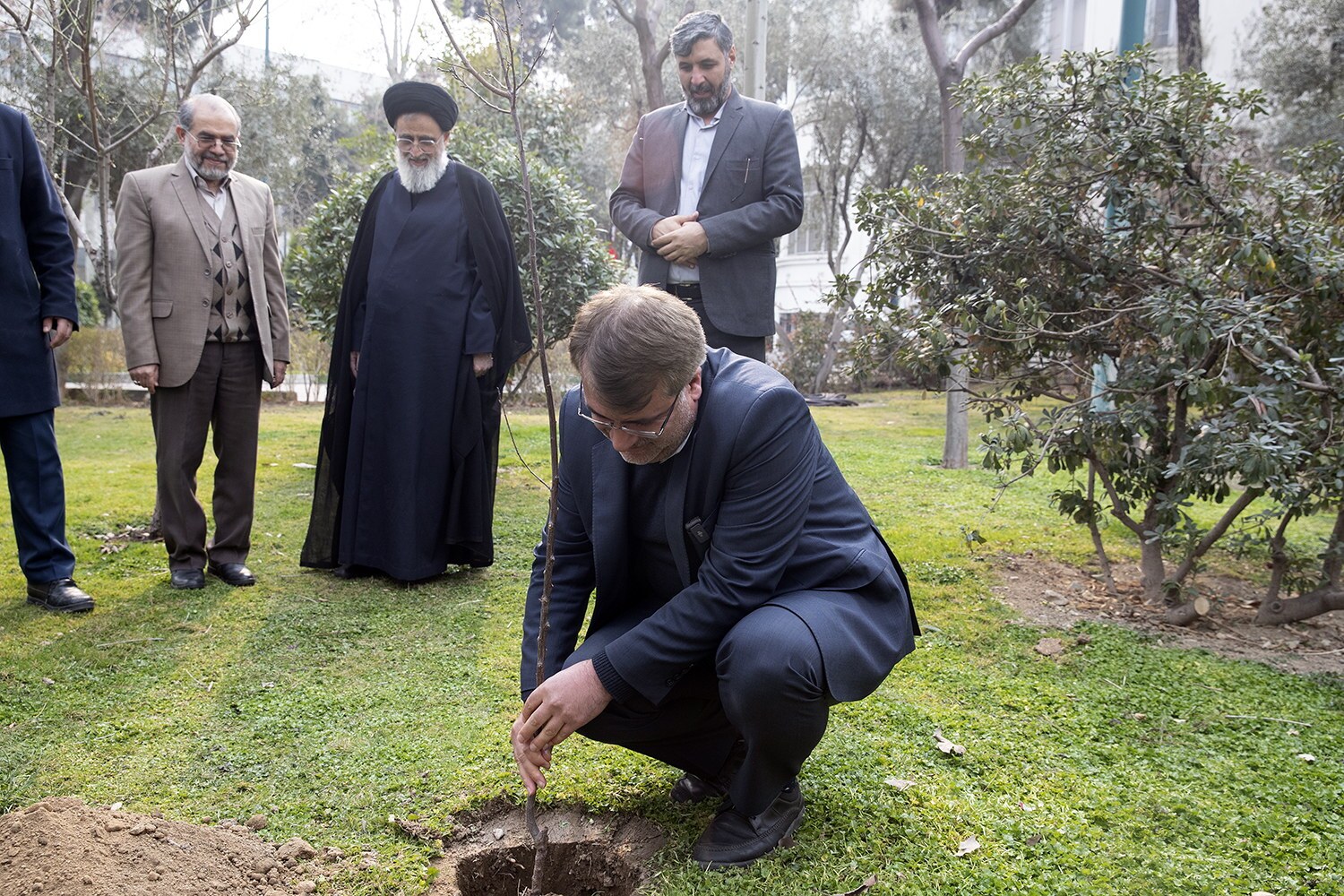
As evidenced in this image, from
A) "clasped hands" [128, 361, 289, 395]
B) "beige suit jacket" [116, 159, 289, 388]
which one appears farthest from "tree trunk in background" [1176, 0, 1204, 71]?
"clasped hands" [128, 361, 289, 395]

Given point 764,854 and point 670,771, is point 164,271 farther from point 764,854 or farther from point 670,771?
point 764,854

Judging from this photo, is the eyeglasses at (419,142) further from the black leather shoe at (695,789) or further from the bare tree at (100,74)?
the black leather shoe at (695,789)

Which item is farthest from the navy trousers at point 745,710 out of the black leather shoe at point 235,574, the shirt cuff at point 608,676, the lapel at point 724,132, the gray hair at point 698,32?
the black leather shoe at point 235,574

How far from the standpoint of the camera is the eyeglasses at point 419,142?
16.8ft

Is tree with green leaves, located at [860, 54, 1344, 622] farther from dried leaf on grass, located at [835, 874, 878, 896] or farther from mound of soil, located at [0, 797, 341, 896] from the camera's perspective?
mound of soil, located at [0, 797, 341, 896]

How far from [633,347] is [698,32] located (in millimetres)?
2706

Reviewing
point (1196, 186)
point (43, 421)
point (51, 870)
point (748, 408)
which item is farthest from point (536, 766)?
point (1196, 186)

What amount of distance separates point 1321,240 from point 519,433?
781 cm

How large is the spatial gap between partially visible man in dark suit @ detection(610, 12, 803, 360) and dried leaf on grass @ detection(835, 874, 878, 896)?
8.09ft

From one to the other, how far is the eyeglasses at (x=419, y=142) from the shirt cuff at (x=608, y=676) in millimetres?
3466

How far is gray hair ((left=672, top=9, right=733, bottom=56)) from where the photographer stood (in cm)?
450

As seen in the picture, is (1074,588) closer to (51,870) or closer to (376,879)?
(376,879)

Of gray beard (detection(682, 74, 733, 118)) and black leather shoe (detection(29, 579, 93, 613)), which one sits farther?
gray beard (detection(682, 74, 733, 118))

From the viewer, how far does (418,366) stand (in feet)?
16.6
